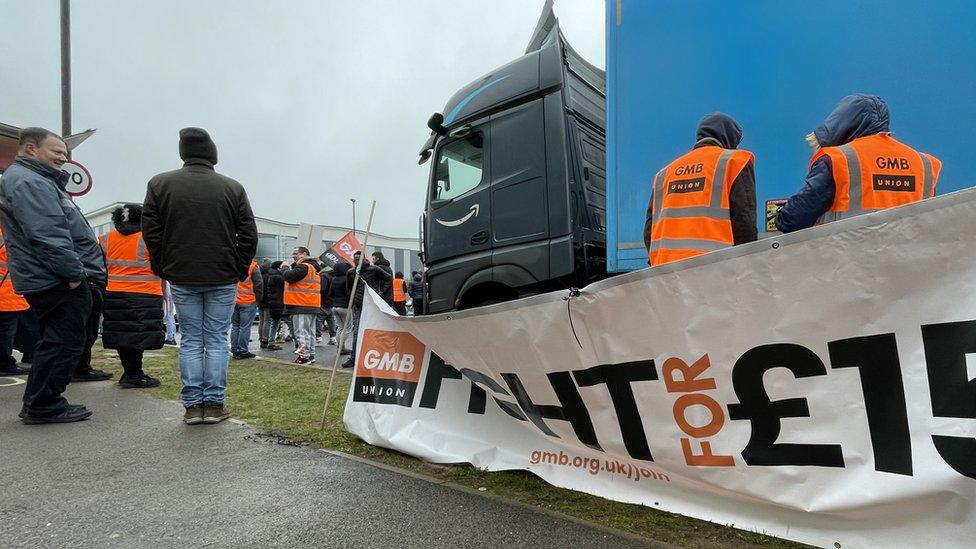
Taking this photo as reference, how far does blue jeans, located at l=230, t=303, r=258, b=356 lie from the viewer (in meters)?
8.14

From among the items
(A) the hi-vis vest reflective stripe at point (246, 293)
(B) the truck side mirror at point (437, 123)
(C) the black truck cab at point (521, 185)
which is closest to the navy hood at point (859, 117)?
(C) the black truck cab at point (521, 185)

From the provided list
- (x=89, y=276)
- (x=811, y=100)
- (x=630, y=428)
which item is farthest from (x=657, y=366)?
(x=89, y=276)

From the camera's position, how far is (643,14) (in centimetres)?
332

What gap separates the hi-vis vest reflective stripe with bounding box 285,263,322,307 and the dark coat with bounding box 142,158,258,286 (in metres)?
4.26

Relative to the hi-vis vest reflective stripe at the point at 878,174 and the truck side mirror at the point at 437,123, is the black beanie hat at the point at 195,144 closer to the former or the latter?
the truck side mirror at the point at 437,123

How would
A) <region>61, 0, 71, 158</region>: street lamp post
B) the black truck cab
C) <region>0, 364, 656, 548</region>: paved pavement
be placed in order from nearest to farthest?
<region>0, 364, 656, 548</region>: paved pavement < the black truck cab < <region>61, 0, 71, 158</region>: street lamp post

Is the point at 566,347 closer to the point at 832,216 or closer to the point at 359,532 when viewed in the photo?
the point at 359,532

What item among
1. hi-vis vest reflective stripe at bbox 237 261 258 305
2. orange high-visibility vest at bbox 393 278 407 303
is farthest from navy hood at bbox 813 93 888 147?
orange high-visibility vest at bbox 393 278 407 303

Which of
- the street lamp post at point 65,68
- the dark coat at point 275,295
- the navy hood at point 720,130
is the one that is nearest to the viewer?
the navy hood at point 720,130

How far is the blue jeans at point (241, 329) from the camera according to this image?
26.7 feet

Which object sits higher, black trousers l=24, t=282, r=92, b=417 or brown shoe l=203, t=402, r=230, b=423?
black trousers l=24, t=282, r=92, b=417

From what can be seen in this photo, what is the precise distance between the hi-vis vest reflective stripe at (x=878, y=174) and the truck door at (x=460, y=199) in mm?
2585

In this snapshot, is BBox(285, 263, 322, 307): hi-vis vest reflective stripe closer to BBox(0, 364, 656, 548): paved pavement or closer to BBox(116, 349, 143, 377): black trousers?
BBox(116, 349, 143, 377): black trousers

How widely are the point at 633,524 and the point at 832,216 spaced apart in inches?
64.2
